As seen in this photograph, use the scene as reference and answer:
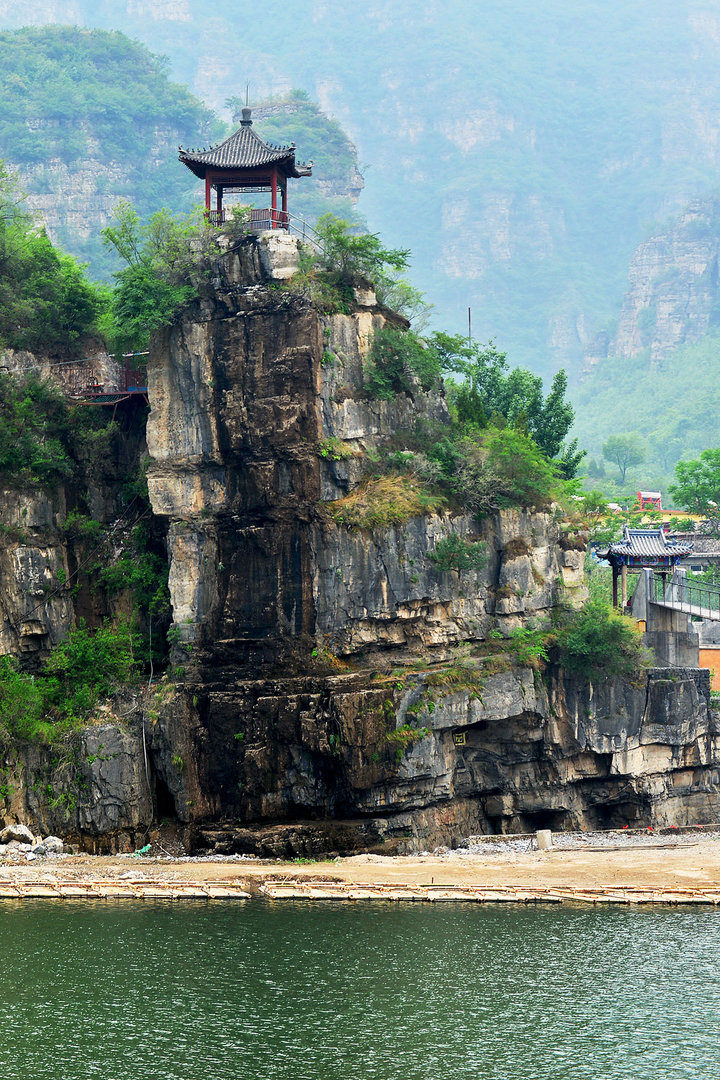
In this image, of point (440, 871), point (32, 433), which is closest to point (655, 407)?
point (32, 433)

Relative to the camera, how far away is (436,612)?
55.3 meters

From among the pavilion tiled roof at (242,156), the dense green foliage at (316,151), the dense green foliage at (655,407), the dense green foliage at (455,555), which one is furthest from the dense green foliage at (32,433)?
the dense green foliage at (655,407)

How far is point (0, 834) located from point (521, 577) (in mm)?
21912

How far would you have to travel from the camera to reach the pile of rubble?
5000 centimetres

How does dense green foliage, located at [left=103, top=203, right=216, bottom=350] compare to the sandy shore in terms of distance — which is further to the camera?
dense green foliage, located at [left=103, top=203, right=216, bottom=350]

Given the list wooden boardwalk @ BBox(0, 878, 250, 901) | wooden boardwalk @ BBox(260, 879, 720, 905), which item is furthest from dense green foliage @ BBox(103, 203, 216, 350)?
wooden boardwalk @ BBox(260, 879, 720, 905)

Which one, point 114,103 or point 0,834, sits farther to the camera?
point 114,103

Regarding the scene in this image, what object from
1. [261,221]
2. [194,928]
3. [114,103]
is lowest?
[194,928]

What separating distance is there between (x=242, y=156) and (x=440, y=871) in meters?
28.9

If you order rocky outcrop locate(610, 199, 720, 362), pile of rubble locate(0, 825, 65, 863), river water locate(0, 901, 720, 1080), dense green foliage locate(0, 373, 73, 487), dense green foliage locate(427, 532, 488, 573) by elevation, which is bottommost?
river water locate(0, 901, 720, 1080)

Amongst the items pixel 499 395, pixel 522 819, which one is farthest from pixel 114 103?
pixel 522 819

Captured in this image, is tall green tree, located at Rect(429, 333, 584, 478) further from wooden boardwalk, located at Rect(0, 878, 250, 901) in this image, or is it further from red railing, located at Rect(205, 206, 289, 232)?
wooden boardwalk, located at Rect(0, 878, 250, 901)

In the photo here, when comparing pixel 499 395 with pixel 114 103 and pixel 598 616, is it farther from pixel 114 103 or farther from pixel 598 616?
pixel 114 103

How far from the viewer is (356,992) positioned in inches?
1437
